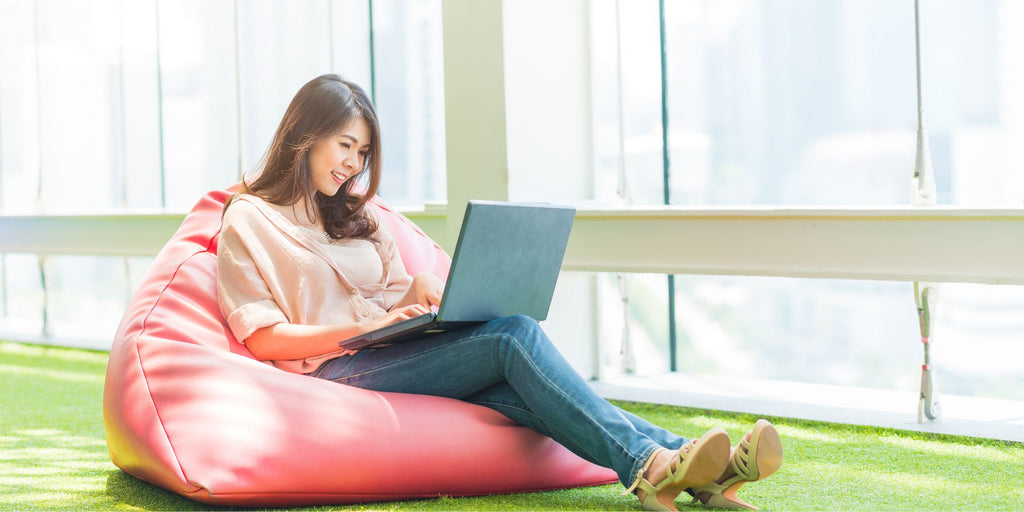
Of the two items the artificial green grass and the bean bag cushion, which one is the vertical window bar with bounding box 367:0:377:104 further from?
the bean bag cushion

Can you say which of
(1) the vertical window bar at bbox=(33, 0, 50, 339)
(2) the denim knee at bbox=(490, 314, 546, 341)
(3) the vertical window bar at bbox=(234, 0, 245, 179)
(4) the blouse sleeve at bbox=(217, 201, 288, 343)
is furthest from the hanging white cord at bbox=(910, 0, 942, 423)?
(1) the vertical window bar at bbox=(33, 0, 50, 339)

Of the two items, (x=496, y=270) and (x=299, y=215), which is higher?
Result: (x=299, y=215)

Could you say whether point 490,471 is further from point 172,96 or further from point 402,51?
point 172,96

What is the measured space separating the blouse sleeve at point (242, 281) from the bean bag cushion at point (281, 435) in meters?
0.08

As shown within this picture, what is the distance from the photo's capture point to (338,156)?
2479 mm

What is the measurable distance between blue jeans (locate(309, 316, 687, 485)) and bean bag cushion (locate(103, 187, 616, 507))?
5 centimetres

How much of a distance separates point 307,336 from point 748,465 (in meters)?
0.93

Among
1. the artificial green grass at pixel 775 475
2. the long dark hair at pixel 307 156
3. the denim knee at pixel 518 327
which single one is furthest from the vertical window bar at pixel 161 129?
the denim knee at pixel 518 327

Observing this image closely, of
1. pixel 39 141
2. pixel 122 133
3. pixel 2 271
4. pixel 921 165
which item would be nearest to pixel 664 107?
pixel 921 165

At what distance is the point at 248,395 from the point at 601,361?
1.93 metres

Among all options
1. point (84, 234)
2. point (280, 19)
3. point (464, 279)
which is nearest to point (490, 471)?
point (464, 279)

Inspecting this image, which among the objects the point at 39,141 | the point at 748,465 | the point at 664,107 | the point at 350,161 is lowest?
the point at 748,465

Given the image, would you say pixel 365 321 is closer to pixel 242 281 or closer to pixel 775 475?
pixel 242 281

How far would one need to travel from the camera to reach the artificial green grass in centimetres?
226
